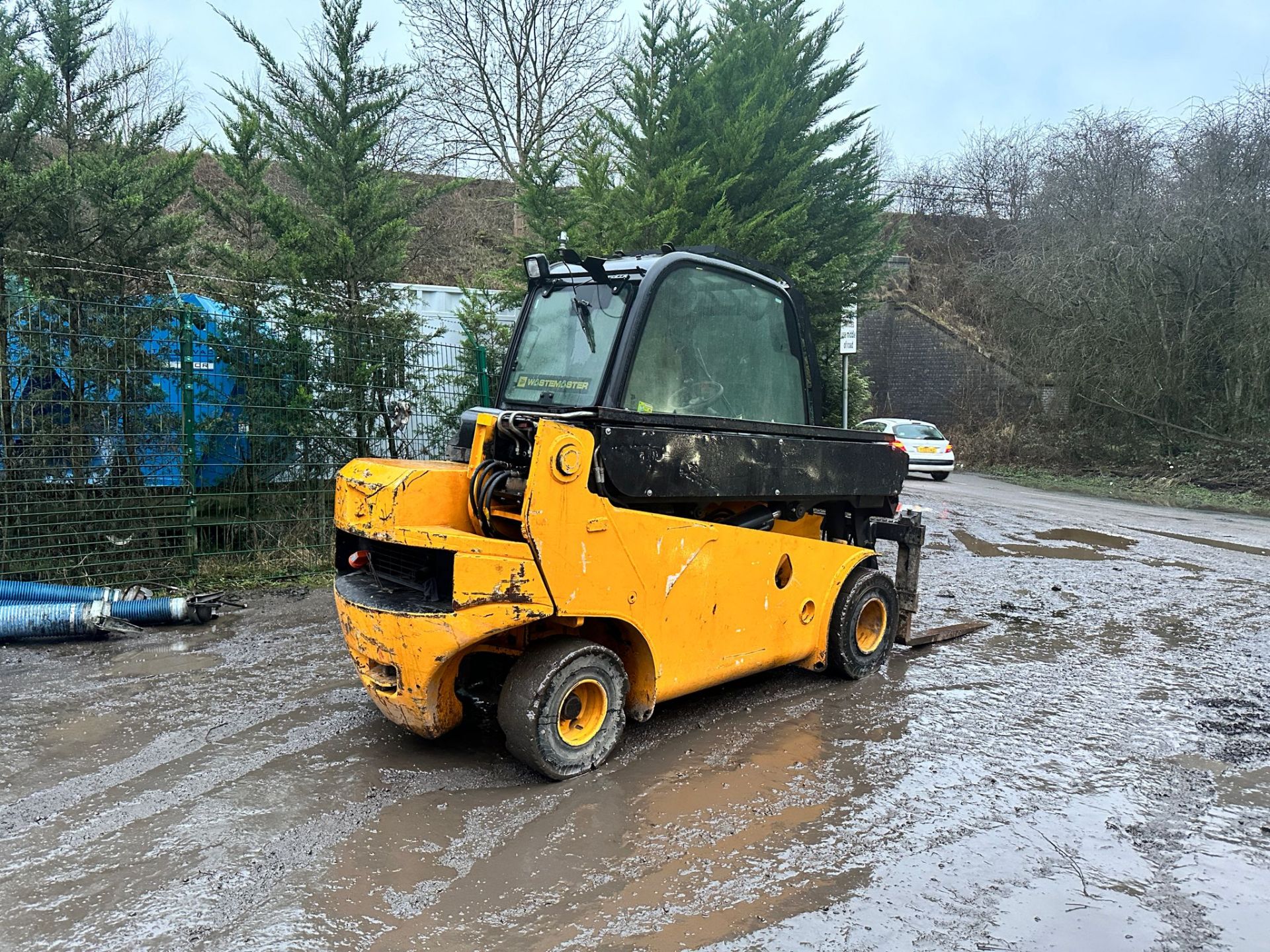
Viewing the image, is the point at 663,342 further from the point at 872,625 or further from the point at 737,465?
the point at 872,625

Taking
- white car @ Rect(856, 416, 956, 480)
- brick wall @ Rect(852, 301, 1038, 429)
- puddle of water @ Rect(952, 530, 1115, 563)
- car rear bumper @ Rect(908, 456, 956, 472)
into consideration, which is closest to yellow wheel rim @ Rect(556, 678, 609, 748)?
puddle of water @ Rect(952, 530, 1115, 563)

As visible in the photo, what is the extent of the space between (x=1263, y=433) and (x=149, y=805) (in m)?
23.0

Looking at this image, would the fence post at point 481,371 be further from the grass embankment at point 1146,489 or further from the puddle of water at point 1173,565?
the grass embankment at point 1146,489

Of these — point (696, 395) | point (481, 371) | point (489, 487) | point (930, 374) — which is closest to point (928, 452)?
point (930, 374)

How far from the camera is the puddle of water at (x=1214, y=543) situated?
1103cm

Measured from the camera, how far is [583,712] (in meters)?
4.12

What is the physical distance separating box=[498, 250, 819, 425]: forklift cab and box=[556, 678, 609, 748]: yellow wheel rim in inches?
54.1

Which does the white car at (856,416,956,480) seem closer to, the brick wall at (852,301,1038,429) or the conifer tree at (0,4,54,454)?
the brick wall at (852,301,1038,429)

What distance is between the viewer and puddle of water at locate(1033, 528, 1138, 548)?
11.3 m

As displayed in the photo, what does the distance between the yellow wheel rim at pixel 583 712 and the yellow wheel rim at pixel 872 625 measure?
227 cm

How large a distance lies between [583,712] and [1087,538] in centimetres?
998

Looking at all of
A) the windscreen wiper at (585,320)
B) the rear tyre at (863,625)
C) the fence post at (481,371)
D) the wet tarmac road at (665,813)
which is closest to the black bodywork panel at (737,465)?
the rear tyre at (863,625)

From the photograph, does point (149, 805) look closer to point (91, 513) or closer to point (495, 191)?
point (91, 513)

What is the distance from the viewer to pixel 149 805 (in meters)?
3.59
